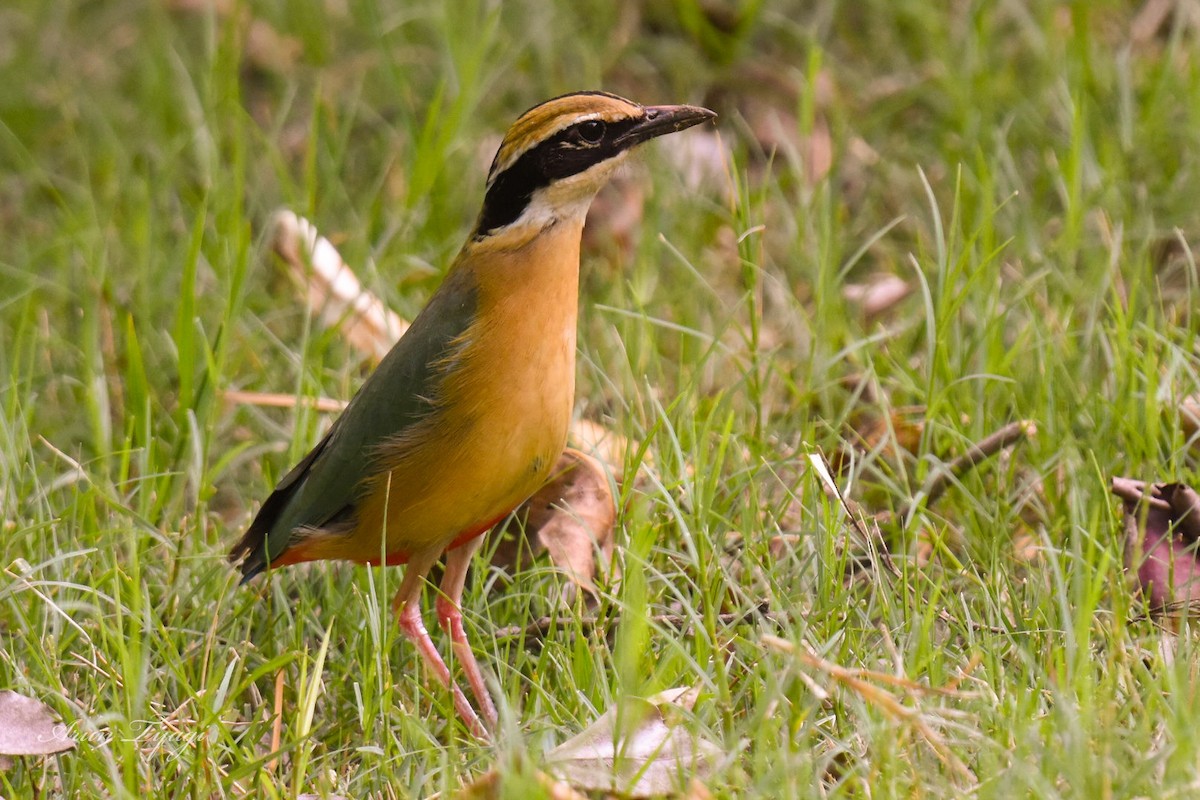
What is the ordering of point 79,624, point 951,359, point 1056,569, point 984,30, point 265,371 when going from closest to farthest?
point 1056,569 < point 79,624 < point 951,359 < point 265,371 < point 984,30

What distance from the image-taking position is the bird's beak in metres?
4.91

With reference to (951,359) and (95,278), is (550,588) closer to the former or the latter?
(951,359)

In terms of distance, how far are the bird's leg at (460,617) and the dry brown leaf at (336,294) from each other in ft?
4.86

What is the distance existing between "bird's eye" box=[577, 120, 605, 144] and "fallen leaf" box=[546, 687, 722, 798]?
1.63 metres

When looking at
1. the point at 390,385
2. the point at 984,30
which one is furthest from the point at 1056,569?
the point at 984,30

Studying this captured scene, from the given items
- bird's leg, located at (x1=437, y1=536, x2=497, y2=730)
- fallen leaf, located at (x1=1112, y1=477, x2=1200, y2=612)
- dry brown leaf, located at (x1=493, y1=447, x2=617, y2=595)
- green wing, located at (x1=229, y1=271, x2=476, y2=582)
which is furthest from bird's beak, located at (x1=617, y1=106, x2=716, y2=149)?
fallen leaf, located at (x1=1112, y1=477, x2=1200, y2=612)

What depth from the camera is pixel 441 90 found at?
22.1 ft

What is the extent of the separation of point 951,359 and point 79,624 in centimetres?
287

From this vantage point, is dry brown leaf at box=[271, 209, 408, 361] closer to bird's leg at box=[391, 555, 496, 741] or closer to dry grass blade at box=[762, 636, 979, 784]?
bird's leg at box=[391, 555, 496, 741]

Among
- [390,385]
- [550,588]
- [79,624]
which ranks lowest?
[550,588]

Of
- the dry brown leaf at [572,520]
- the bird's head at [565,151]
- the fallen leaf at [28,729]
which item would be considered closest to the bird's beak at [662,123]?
the bird's head at [565,151]

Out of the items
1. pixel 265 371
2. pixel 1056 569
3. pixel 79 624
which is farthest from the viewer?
pixel 265 371

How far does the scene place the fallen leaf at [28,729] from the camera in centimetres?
416
